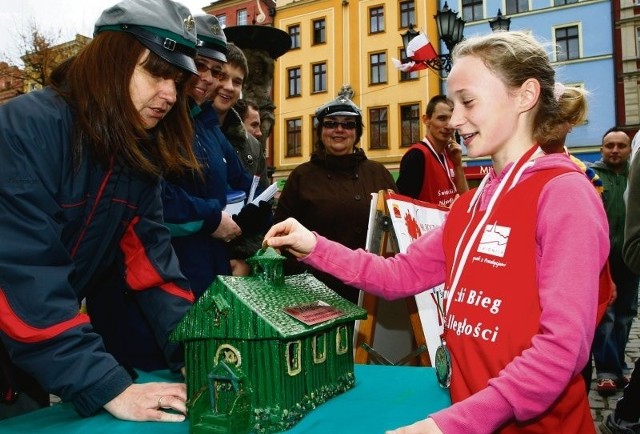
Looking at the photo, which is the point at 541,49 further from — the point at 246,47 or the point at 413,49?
the point at 413,49

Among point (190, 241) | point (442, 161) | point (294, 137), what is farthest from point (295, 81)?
point (190, 241)

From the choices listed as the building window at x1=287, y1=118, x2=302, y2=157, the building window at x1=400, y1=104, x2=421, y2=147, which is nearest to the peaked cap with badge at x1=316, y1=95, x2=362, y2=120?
the building window at x1=400, y1=104, x2=421, y2=147

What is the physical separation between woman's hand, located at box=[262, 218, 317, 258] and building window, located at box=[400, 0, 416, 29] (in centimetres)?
2628

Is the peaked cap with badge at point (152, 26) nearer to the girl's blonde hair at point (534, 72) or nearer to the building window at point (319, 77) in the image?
the girl's blonde hair at point (534, 72)

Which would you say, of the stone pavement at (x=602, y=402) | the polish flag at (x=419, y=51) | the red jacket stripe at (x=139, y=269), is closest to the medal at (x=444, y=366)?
the red jacket stripe at (x=139, y=269)

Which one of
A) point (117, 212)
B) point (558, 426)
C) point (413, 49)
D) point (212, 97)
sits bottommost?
point (558, 426)

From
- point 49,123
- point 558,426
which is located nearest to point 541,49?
point 558,426

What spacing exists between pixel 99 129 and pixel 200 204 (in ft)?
3.26

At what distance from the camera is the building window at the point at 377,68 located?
26.7 meters

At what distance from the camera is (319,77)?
93.3 ft

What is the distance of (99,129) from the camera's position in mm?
1556

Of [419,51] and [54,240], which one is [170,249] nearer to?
[54,240]

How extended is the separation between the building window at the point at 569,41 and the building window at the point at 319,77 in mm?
11076

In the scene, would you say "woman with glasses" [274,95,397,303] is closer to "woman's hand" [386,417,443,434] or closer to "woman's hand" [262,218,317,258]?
"woman's hand" [262,218,317,258]
